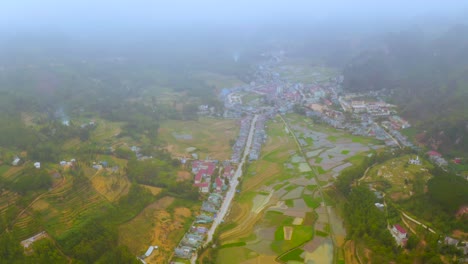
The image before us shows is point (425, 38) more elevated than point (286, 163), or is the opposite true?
point (425, 38)

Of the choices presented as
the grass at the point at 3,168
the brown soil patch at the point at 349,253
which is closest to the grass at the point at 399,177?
the brown soil patch at the point at 349,253

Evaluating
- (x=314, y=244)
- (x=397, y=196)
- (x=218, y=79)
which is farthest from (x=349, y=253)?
(x=218, y=79)

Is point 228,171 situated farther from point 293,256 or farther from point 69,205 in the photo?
point 69,205

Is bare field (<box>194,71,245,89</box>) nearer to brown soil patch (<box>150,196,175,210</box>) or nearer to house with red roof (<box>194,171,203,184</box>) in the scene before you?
house with red roof (<box>194,171,203,184</box>)

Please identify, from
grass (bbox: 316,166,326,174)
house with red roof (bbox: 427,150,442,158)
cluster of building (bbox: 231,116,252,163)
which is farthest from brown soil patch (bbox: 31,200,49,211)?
house with red roof (bbox: 427,150,442,158)

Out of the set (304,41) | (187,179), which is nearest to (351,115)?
(187,179)

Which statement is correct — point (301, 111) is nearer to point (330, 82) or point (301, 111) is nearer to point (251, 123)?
point (251, 123)
